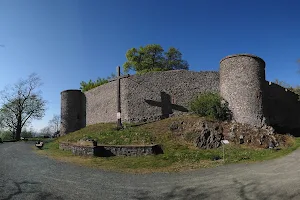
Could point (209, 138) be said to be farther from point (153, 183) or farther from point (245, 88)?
point (153, 183)

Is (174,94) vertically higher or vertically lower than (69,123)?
higher

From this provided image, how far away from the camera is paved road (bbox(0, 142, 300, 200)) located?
7363 millimetres

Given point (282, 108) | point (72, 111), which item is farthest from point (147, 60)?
point (282, 108)

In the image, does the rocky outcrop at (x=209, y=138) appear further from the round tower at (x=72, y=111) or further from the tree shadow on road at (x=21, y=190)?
the round tower at (x=72, y=111)

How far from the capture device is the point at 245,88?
19.7 meters

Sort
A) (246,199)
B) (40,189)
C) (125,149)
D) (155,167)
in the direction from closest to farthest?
1. (246,199)
2. (40,189)
3. (155,167)
4. (125,149)

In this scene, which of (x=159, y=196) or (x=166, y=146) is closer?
(x=159, y=196)

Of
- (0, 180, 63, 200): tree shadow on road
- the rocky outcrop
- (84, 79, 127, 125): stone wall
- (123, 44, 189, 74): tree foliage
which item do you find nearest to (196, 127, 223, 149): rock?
the rocky outcrop

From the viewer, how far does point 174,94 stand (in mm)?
25125

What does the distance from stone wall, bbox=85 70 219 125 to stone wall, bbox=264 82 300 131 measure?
5.72 m

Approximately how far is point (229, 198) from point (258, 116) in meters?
14.1

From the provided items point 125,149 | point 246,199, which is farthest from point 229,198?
point 125,149

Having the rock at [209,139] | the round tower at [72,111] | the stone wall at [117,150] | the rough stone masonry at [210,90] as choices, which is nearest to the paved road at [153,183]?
the stone wall at [117,150]

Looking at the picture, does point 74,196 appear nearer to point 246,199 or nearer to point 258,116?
point 246,199
